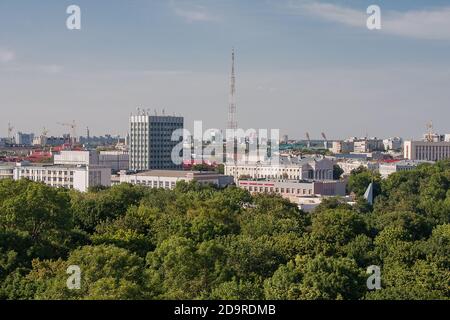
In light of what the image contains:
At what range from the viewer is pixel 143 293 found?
50.8ft

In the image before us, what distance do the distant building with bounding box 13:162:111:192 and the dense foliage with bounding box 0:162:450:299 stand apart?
22875mm

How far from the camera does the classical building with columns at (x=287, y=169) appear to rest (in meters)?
→ 69.9

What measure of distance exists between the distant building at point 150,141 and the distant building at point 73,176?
31.1 feet

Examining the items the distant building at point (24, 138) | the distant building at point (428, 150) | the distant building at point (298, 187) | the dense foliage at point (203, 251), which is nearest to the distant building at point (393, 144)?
the distant building at point (428, 150)

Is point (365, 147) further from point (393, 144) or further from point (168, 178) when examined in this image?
point (168, 178)

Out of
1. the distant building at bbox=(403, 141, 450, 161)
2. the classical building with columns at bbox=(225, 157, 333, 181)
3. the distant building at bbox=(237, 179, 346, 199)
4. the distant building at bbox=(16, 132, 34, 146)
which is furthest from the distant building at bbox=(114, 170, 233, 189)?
the distant building at bbox=(16, 132, 34, 146)

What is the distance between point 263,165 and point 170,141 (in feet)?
29.2

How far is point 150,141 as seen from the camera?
69312 mm

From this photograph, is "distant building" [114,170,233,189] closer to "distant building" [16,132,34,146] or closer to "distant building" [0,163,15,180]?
"distant building" [0,163,15,180]

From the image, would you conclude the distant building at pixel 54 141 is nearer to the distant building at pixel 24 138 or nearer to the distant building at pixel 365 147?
the distant building at pixel 24 138

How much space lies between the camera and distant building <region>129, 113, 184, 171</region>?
69.1m

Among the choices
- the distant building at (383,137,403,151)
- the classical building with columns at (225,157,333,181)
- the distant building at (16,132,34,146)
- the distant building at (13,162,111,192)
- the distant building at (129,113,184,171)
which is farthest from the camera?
the distant building at (16,132,34,146)
